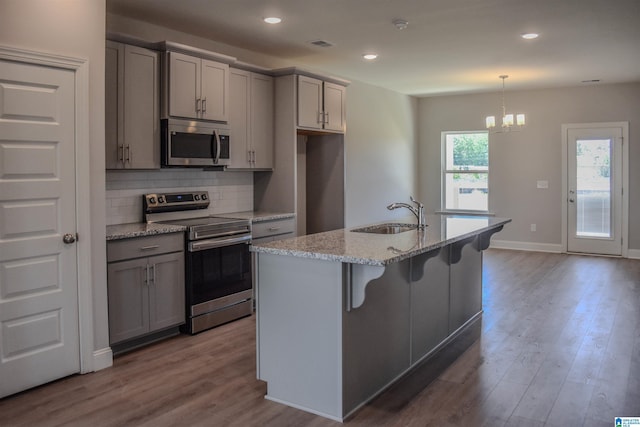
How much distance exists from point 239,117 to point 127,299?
6.77 ft

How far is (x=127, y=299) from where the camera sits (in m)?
3.74

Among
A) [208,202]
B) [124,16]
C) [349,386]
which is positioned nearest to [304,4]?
[124,16]

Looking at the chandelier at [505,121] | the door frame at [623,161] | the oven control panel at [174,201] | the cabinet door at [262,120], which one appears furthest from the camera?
the door frame at [623,161]

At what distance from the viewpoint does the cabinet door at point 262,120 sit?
518 cm

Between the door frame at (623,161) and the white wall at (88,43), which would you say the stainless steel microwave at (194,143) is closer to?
the white wall at (88,43)

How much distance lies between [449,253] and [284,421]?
1.83m

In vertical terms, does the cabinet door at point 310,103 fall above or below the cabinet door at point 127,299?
above

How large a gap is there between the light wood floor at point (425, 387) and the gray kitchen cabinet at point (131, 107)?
4.81ft

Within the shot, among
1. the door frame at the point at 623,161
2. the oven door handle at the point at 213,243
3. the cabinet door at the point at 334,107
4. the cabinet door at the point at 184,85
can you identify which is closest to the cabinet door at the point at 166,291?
the oven door handle at the point at 213,243

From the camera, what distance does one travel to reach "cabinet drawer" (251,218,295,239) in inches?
191

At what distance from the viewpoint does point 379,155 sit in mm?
8008

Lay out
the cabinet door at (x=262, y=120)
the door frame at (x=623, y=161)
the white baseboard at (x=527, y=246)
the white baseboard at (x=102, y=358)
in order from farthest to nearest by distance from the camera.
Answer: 1. the white baseboard at (x=527, y=246)
2. the door frame at (x=623, y=161)
3. the cabinet door at (x=262, y=120)
4. the white baseboard at (x=102, y=358)

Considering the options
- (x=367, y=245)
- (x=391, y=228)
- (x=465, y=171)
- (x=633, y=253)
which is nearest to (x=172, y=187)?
(x=391, y=228)

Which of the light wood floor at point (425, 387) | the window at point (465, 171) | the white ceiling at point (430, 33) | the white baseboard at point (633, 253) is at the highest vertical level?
the white ceiling at point (430, 33)
